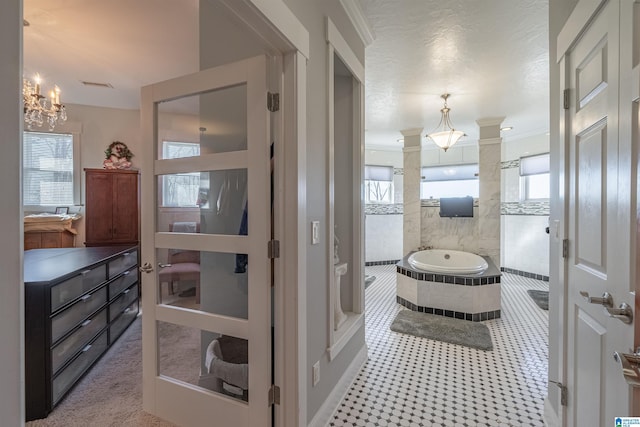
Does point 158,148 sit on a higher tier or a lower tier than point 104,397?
higher

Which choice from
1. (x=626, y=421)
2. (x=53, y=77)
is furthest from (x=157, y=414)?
(x=53, y=77)

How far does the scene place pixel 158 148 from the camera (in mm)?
1713

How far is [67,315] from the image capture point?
6.23ft

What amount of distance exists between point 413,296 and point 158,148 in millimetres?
3156

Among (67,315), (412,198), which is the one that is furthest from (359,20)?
(412,198)

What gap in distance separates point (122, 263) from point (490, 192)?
16.2 feet

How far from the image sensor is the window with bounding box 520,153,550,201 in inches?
190

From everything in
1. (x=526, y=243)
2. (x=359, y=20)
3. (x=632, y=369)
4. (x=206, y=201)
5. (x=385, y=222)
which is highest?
(x=359, y=20)

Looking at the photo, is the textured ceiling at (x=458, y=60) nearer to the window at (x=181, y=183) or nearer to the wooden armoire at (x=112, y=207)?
the window at (x=181, y=183)

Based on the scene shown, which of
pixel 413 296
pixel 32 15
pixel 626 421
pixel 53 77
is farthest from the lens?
pixel 413 296

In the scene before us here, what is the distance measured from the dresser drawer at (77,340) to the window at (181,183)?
121 centimetres

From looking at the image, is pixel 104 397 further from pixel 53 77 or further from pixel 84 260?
pixel 53 77

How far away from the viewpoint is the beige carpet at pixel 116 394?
5.46ft

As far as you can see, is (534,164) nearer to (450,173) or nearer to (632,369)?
(450,173)
